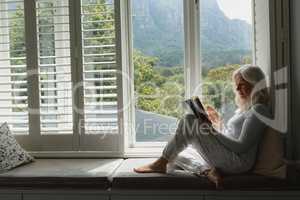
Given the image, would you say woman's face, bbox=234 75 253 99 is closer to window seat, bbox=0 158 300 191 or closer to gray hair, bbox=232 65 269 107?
gray hair, bbox=232 65 269 107

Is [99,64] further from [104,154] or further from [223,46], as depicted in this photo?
[223,46]

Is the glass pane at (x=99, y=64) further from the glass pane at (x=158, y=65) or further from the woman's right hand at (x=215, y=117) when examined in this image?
the woman's right hand at (x=215, y=117)

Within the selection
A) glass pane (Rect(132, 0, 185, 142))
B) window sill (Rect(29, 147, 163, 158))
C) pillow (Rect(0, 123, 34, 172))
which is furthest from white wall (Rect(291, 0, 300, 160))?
pillow (Rect(0, 123, 34, 172))

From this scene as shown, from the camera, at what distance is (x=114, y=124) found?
8.84 ft

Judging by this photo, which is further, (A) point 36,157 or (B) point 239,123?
(A) point 36,157

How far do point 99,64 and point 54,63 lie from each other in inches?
13.2

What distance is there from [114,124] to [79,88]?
36 centimetres

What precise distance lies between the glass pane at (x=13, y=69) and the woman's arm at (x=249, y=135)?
148 centimetres

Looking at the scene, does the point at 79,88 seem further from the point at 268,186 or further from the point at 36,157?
the point at 268,186

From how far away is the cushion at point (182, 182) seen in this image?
212cm

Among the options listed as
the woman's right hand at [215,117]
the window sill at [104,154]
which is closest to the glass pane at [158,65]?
the window sill at [104,154]

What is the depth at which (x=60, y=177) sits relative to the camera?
7.45 feet

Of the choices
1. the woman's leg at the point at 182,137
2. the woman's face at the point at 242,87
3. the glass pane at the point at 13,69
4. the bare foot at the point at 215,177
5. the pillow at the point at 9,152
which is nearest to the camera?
the bare foot at the point at 215,177

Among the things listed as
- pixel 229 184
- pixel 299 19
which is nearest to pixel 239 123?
pixel 229 184
